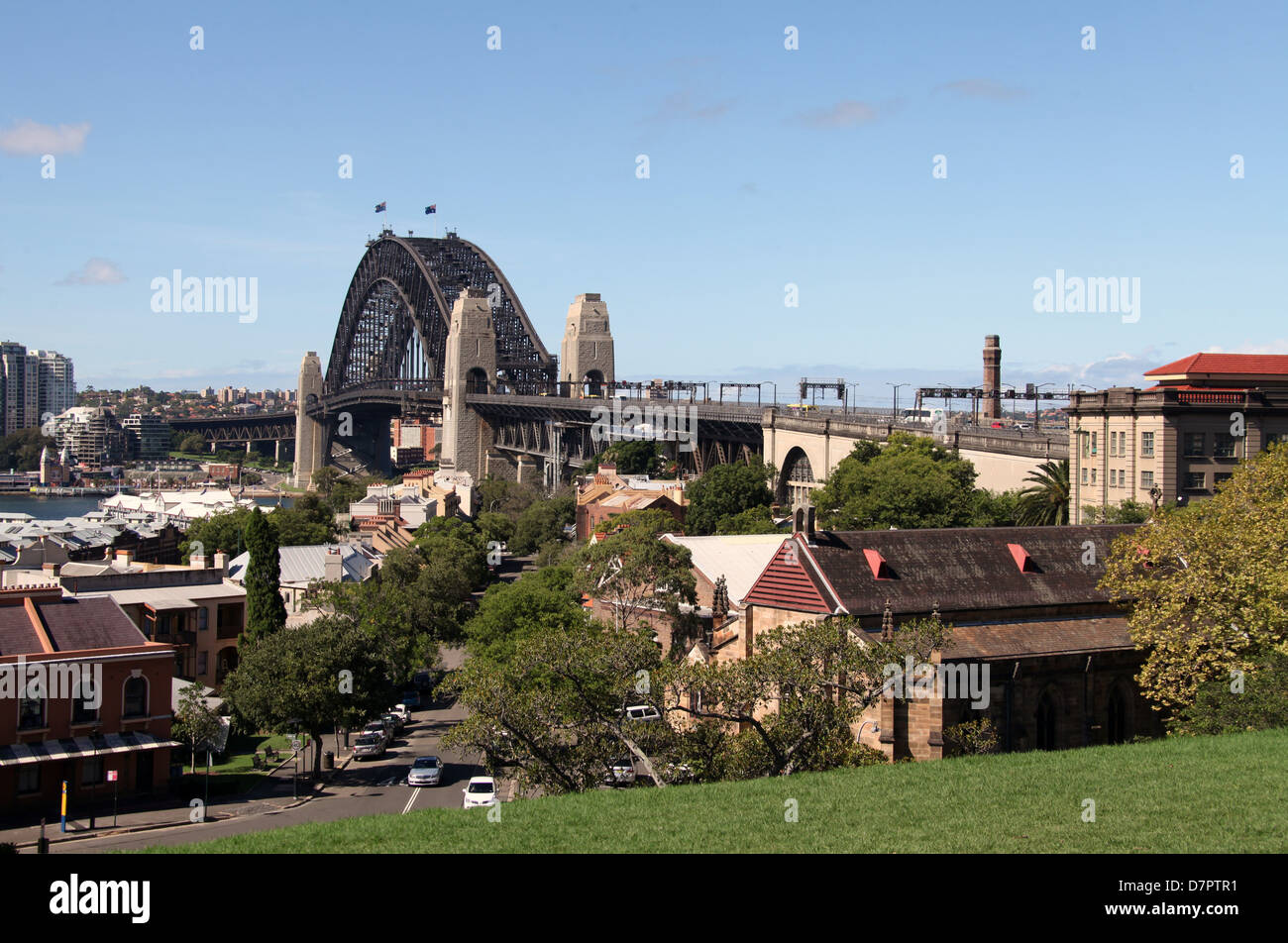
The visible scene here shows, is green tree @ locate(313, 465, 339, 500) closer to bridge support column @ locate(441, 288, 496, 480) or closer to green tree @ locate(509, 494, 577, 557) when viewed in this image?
bridge support column @ locate(441, 288, 496, 480)

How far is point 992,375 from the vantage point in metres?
107

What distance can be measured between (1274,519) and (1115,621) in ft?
23.9

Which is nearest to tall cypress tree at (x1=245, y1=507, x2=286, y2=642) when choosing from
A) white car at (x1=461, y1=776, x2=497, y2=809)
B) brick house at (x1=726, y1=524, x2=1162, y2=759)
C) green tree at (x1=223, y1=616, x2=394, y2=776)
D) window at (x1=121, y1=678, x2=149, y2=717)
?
green tree at (x1=223, y1=616, x2=394, y2=776)

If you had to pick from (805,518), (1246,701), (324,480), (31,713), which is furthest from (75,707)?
(324,480)

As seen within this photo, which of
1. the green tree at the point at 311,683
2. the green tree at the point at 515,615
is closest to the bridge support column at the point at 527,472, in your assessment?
the green tree at the point at 515,615

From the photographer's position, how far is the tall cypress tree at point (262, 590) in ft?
155

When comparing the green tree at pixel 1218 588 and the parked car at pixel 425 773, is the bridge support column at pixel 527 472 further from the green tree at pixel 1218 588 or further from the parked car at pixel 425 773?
Result: the green tree at pixel 1218 588

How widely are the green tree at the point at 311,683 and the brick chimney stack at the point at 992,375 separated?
7560cm

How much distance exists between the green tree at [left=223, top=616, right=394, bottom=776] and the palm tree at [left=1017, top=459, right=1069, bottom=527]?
96.7 feet

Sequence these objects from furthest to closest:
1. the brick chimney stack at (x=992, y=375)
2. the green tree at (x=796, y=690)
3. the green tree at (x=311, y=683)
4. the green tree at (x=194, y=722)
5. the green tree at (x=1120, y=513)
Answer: the brick chimney stack at (x=992, y=375) < the green tree at (x=1120, y=513) < the green tree at (x=311, y=683) < the green tree at (x=194, y=722) < the green tree at (x=796, y=690)

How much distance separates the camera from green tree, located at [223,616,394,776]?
118 feet
